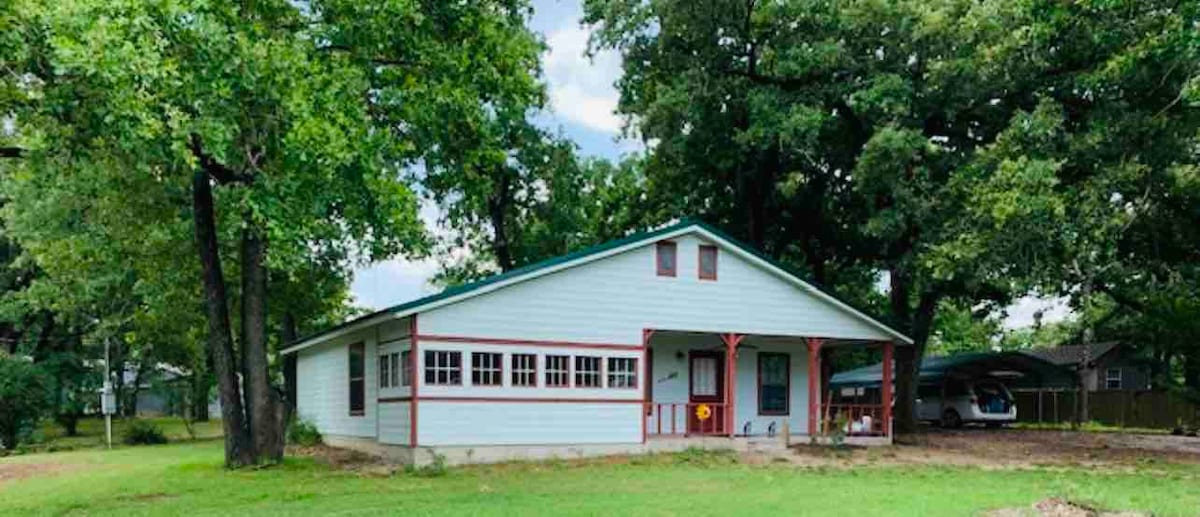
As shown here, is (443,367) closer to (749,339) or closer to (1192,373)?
(749,339)

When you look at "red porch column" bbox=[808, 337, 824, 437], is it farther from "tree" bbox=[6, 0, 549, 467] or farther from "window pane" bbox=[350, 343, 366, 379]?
"window pane" bbox=[350, 343, 366, 379]

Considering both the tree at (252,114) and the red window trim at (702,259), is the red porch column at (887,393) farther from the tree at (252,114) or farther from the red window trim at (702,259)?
the tree at (252,114)

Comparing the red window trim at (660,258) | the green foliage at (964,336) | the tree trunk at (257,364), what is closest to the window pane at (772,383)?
the red window trim at (660,258)

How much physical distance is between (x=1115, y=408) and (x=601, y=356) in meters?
23.8

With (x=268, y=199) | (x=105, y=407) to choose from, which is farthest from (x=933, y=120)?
(x=105, y=407)

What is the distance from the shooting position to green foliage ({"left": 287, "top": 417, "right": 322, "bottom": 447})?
24734 millimetres

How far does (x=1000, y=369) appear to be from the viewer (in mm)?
32969

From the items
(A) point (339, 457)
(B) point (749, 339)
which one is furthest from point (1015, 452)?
(A) point (339, 457)

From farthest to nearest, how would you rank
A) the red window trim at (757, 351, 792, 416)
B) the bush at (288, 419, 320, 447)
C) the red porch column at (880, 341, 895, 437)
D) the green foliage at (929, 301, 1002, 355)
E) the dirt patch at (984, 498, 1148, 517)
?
the green foliage at (929, 301, 1002, 355), the bush at (288, 419, 320, 447), the red window trim at (757, 351, 792, 416), the red porch column at (880, 341, 895, 437), the dirt patch at (984, 498, 1148, 517)

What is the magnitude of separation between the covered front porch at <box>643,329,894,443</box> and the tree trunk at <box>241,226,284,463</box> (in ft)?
24.3

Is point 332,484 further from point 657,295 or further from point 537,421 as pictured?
point 657,295

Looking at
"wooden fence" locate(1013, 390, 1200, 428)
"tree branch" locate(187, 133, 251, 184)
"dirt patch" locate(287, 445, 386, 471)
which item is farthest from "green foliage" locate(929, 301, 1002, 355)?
"tree branch" locate(187, 133, 251, 184)

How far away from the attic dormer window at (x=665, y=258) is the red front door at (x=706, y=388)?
9.66 ft

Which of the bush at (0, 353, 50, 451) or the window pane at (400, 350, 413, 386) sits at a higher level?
the window pane at (400, 350, 413, 386)
